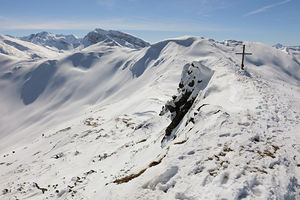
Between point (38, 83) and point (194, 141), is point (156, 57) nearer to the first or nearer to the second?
point (38, 83)

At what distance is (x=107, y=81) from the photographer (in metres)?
109

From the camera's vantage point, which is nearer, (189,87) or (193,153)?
(193,153)

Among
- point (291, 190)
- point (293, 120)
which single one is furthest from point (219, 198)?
point (293, 120)

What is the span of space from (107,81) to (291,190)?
108m

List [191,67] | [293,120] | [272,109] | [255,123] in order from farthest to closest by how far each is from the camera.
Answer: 1. [191,67]
2. [272,109]
3. [293,120]
4. [255,123]

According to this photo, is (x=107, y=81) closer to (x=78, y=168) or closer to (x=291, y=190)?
(x=78, y=168)

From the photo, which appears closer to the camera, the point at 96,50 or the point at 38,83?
the point at 38,83

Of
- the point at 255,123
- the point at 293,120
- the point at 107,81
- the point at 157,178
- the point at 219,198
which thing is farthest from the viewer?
the point at 107,81

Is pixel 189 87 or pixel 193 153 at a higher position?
pixel 189 87

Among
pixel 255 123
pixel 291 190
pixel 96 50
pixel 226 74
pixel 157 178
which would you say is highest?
pixel 96 50

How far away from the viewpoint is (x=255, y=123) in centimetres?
1041

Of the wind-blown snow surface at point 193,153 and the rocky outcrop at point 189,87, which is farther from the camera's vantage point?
the rocky outcrop at point 189,87

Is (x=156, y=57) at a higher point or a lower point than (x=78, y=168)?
higher

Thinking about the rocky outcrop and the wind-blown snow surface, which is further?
the rocky outcrop
